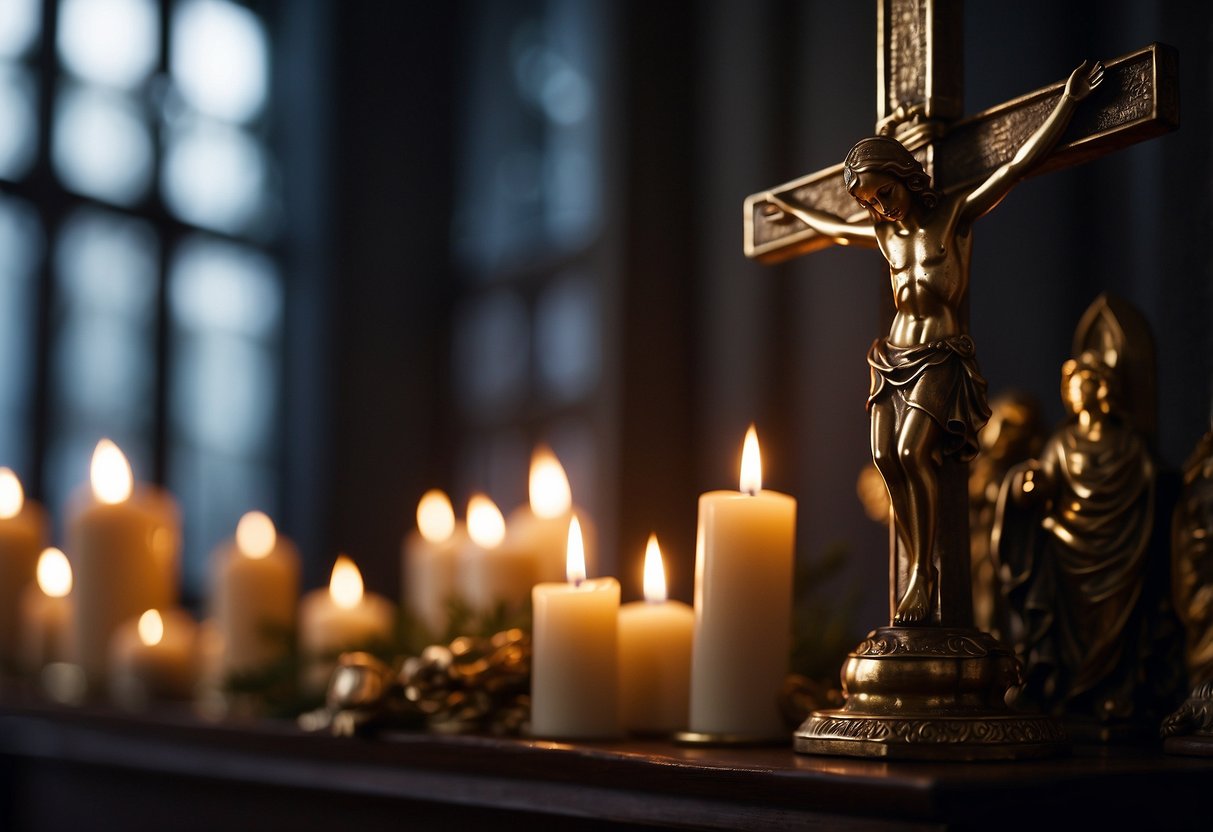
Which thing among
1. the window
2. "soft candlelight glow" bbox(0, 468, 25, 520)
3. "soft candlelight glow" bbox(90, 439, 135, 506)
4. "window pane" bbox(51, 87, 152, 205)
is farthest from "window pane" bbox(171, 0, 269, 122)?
"soft candlelight glow" bbox(90, 439, 135, 506)

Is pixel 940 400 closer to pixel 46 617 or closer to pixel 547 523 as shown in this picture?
pixel 547 523

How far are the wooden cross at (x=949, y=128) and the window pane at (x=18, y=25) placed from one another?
88.6 inches

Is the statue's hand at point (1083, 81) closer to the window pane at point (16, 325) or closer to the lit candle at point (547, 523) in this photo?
the lit candle at point (547, 523)

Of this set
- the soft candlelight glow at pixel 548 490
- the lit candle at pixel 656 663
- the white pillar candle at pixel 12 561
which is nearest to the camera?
the lit candle at pixel 656 663

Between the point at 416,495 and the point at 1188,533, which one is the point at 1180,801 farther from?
the point at 416,495

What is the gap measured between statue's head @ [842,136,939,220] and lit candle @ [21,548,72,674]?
1280 millimetres

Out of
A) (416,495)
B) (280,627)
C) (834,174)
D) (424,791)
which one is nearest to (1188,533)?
(834,174)

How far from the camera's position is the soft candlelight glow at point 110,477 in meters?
1.57

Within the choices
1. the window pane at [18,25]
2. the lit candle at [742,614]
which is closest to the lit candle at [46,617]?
the lit candle at [742,614]

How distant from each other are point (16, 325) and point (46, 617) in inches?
43.1

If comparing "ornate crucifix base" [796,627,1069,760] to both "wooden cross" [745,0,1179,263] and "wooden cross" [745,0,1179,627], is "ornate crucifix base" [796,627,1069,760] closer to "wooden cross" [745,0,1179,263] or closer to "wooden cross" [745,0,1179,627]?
"wooden cross" [745,0,1179,627]

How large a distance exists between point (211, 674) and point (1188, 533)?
1.12m

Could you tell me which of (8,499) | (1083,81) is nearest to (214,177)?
(8,499)

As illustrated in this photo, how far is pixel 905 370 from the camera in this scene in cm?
73
